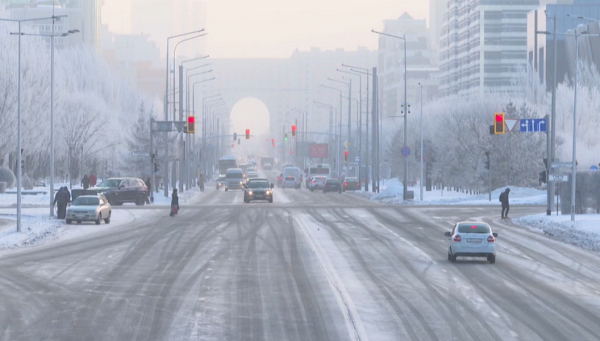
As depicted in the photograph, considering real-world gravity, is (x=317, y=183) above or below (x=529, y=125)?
below

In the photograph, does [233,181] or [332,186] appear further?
[233,181]

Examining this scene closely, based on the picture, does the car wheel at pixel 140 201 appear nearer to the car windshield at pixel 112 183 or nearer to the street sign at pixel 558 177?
the car windshield at pixel 112 183

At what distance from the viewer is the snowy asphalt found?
52.5 ft

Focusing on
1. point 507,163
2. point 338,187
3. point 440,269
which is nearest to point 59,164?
point 338,187

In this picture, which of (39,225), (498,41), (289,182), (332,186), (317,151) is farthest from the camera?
(498,41)

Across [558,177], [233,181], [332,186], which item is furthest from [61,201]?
Result: [233,181]

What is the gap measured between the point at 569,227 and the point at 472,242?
13998 mm

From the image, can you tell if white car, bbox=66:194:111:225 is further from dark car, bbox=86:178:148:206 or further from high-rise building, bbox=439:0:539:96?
high-rise building, bbox=439:0:539:96

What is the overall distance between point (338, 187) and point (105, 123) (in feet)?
71.5

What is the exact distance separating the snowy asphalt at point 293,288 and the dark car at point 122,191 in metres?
19.5

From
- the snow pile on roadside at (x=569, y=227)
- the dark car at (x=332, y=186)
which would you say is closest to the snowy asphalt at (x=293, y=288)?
the snow pile on roadside at (x=569, y=227)

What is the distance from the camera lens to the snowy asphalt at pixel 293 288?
1602 centimetres

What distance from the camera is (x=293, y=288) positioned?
2127 cm

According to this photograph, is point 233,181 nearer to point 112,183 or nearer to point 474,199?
point 474,199
